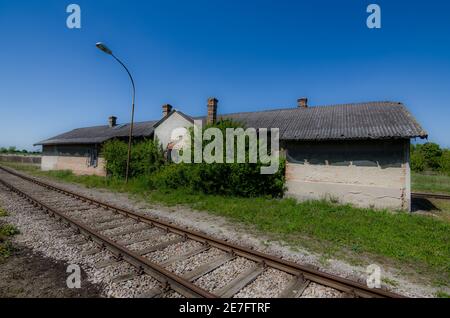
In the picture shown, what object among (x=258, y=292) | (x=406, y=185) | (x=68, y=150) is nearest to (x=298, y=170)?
(x=406, y=185)

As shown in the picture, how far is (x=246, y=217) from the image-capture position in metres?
8.34

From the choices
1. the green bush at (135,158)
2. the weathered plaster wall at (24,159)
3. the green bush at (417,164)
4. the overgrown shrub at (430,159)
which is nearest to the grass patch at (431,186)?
the green bush at (135,158)

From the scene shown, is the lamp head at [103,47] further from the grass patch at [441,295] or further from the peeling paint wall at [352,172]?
the grass patch at [441,295]

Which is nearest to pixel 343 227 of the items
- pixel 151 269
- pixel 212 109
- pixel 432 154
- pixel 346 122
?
pixel 151 269

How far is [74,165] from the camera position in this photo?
970 inches

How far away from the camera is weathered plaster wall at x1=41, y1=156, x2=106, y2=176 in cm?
2177

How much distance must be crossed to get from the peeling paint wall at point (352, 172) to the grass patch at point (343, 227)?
0.80 metres

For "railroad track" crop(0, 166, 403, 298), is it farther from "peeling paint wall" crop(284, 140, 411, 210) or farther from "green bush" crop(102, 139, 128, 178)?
"green bush" crop(102, 139, 128, 178)

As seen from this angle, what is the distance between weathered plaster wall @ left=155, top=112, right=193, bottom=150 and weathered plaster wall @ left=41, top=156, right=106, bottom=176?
6807 mm

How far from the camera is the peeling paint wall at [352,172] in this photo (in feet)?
32.9

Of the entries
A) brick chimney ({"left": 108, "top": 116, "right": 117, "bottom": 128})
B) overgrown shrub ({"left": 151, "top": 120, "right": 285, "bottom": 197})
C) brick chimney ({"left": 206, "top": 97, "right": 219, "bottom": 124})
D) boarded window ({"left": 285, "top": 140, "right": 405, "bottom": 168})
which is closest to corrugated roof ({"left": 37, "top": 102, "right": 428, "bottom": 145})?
boarded window ({"left": 285, "top": 140, "right": 405, "bottom": 168})
